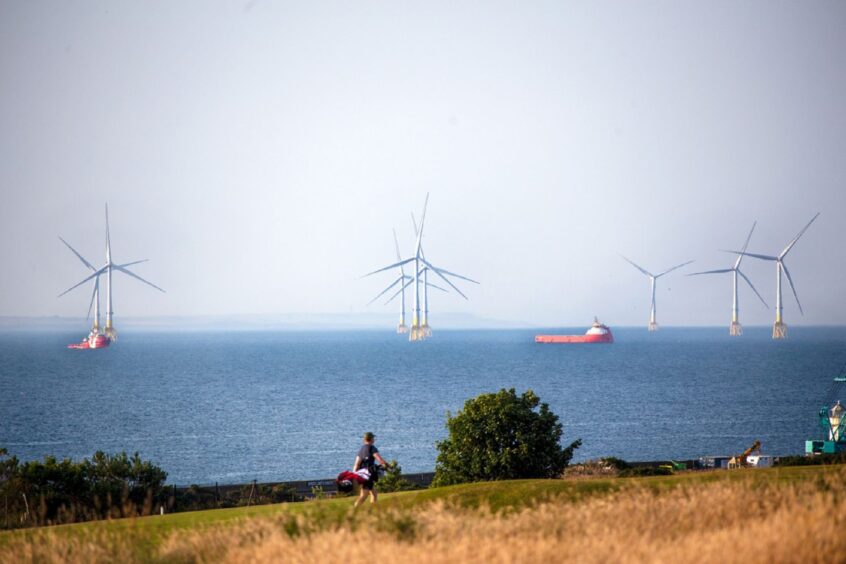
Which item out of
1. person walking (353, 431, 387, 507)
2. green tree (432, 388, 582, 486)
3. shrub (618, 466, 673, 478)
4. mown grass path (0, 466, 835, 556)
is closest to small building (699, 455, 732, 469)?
shrub (618, 466, 673, 478)

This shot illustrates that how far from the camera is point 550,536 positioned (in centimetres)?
1784

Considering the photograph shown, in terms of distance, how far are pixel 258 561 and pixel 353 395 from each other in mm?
127096

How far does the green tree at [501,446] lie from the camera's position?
4016cm

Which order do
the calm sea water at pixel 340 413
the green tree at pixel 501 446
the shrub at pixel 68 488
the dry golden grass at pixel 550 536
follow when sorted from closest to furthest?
the dry golden grass at pixel 550 536, the shrub at pixel 68 488, the green tree at pixel 501 446, the calm sea water at pixel 340 413

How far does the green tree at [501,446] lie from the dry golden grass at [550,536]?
1806 cm

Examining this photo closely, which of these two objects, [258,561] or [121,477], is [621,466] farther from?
[258,561]

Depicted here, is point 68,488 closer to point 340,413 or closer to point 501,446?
point 501,446

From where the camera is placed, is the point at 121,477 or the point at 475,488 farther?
the point at 121,477

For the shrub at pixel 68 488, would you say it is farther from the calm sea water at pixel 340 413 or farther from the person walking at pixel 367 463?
the calm sea water at pixel 340 413

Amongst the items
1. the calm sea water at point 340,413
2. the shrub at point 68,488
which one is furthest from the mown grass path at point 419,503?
the calm sea water at point 340,413

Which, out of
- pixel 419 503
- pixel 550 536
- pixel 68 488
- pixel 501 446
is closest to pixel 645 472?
pixel 501 446

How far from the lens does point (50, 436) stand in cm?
9669

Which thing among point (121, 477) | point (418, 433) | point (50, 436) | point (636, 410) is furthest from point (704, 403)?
point (121, 477)

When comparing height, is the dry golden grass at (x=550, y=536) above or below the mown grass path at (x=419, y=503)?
above
